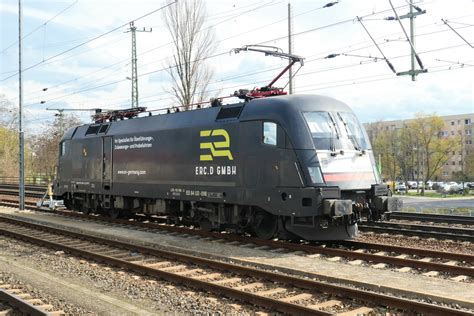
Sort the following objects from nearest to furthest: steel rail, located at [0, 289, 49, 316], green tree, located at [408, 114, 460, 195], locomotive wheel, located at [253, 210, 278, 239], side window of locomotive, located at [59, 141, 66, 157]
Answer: steel rail, located at [0, 289, 49, 316]
locomotive wheel, located at [253, 210, 278, 239]
side window of locomotive, located at [59, 141, 66, 157]
green tree, located at [408, 114, 460, 195]

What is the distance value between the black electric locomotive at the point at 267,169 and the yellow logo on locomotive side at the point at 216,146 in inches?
1.1

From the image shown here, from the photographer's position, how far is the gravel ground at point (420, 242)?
37.6ft

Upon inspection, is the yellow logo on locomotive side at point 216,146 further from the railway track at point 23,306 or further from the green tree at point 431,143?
the green tree at point 431,143

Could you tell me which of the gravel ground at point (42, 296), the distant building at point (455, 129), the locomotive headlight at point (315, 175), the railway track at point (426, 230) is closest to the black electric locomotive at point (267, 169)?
the locomotive headlight at point (315, 175)

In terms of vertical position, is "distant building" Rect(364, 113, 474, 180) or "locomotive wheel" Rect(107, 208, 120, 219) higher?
"distant building" Rect(364, 113, 474, 180)

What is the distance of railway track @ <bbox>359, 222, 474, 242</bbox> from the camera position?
12.6m

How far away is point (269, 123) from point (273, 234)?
2.78 m

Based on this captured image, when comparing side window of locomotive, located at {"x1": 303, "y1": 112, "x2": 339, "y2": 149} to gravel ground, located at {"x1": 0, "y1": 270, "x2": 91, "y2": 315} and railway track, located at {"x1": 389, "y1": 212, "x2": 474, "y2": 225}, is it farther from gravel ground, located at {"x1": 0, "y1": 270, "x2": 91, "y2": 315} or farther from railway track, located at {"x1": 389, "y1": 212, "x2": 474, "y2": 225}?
railway track, located at {"x1": 389, "y1": 212, "x2": 474, "y2": 225}

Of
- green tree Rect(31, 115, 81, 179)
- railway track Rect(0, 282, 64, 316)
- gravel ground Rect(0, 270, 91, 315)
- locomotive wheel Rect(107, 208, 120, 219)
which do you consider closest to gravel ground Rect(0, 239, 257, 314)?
gravel ground Rect(0, 270, 91, 315)

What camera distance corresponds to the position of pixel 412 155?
7181cm

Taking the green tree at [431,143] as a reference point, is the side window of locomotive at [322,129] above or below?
below

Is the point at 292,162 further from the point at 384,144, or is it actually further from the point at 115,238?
the point at 384,144

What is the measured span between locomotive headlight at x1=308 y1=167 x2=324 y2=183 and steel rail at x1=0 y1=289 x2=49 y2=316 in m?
6.19

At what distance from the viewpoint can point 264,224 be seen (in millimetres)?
12273
